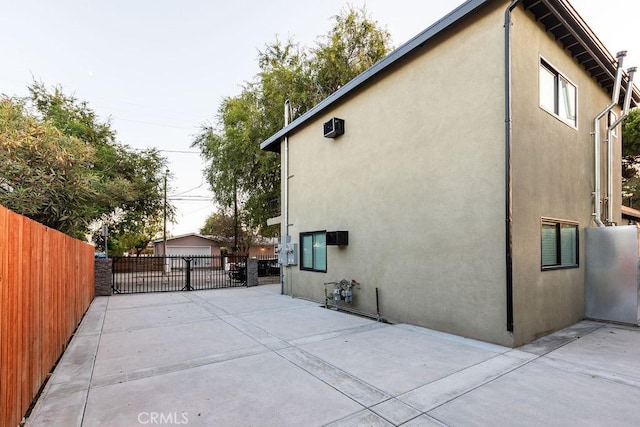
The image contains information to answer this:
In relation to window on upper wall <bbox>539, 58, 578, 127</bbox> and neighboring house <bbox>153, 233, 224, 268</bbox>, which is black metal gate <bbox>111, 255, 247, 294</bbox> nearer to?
neighboring house <bbox>153, 233, 224, 268</bbox>

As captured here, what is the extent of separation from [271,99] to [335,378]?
526 inches

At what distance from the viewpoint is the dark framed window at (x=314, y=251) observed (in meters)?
8.36

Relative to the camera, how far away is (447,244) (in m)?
5.21

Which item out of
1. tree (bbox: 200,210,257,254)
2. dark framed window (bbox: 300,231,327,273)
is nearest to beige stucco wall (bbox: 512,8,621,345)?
dark framed window (bbox: 300,231,327,273)

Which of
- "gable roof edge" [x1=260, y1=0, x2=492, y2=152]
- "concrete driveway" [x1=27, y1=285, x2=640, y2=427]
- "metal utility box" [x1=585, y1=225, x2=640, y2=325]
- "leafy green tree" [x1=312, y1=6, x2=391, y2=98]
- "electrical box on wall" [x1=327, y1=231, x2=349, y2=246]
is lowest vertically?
"concrete driveway" [x1=27, y1=285, x2=640, y2=427]

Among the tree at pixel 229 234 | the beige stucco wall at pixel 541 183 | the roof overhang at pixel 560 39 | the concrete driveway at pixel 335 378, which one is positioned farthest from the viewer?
the tree at pixel 229 234

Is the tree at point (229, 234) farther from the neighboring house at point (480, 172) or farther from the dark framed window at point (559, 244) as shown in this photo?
the dark framed window at point (559, 244)

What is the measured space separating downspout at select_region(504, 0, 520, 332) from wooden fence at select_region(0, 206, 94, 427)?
17.2 ft

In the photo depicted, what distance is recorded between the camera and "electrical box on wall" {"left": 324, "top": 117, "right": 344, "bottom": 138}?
764 centimetres

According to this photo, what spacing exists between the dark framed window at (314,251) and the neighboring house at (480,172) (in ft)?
2.29

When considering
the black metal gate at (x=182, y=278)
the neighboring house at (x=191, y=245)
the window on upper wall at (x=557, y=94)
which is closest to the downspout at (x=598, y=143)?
the window on upper wall at (x=557, y=94)

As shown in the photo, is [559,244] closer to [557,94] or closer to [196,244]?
[557,94]

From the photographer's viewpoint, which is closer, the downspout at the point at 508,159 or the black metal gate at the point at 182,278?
the downspout at the point at 508,159

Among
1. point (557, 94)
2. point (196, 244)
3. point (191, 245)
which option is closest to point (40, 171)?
point (557, 94)
